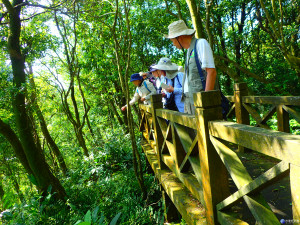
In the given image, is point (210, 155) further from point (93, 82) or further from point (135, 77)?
point (93, 82)

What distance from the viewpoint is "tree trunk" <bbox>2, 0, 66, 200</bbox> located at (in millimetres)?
5156

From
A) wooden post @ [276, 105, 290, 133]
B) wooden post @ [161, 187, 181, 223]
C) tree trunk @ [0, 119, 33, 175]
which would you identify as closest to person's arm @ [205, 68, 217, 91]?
wooden post @ [276, 105, 290, 133]

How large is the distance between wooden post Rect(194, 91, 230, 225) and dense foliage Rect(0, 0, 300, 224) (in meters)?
1.15

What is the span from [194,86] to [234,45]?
1215 centimetres

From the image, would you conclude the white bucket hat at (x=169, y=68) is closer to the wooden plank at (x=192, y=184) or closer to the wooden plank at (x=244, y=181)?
the wooden plank at (x=192, y=184)

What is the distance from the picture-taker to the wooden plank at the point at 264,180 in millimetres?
1105

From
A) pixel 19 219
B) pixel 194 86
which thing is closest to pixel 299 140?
pixel 194 86

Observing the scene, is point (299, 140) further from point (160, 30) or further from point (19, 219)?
point (160, 30)

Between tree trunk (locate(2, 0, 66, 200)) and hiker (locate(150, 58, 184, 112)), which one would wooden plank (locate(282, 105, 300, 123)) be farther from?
tree trunk (locate(2, 0, 66, 200))

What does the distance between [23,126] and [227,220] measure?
16.4 feet

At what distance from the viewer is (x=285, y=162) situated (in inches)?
41.9

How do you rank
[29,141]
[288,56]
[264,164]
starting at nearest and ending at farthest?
[264,164]
[29,141]
[288,56]

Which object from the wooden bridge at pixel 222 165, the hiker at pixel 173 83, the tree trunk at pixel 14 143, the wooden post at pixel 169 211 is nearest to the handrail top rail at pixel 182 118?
the wooden bridge at pixel 222 165

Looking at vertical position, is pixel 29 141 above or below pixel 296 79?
below
